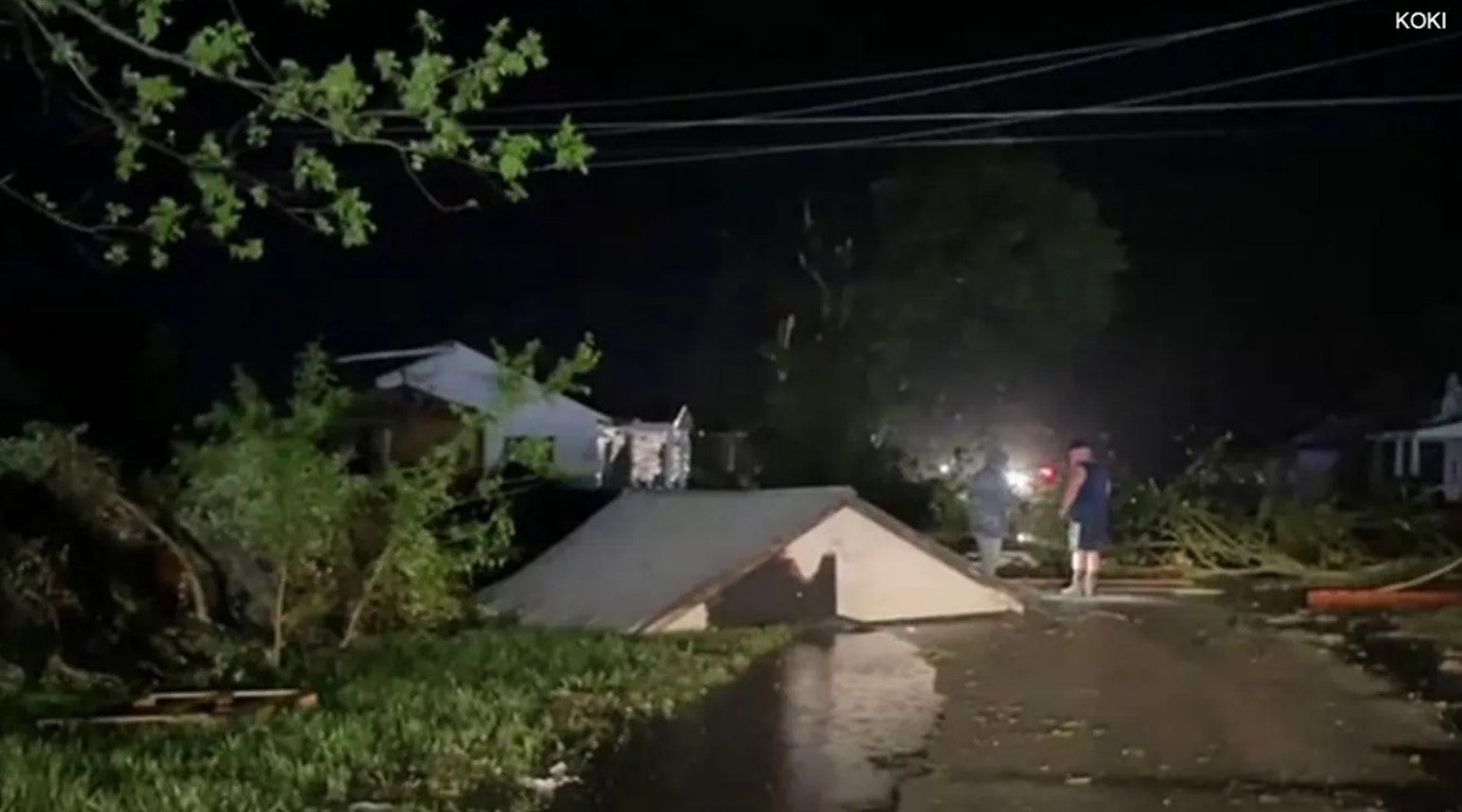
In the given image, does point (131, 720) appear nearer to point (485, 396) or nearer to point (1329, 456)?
point (485, 396)

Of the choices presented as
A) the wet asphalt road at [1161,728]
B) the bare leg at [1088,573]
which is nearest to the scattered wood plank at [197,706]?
the wet asphalt road at [1161,728]

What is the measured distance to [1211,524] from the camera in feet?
84.8

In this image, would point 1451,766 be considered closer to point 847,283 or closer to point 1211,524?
point 1211,524

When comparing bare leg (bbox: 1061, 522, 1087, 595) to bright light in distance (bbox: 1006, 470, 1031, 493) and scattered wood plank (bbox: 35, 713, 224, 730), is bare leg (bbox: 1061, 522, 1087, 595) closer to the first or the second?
bright light in distance (bbox: 1006, 470, 1031, 493)

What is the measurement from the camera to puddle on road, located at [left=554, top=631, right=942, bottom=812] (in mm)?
9719

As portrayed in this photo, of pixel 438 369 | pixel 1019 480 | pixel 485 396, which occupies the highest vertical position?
pixel 438 369

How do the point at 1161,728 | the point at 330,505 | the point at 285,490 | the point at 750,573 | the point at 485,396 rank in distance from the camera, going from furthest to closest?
the point at 485,396, the point at 750,573, the point at 330,505, the point at 285,490, the point at 1161,728

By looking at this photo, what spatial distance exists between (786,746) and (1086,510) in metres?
9.72

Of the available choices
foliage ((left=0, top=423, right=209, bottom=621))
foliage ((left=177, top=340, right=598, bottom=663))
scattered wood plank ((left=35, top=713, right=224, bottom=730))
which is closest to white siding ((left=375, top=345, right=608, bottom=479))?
foliage ((left=177, top=340, right=598, bottom=663))

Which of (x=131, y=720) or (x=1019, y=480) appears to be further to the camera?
(x=1019, y=480)

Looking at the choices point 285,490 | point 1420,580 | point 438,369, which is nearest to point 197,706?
point 285,490

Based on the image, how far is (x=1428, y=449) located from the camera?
52.1 meters

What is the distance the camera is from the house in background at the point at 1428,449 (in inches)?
1902

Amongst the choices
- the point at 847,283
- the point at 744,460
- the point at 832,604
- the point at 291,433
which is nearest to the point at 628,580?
the point at 832,604
